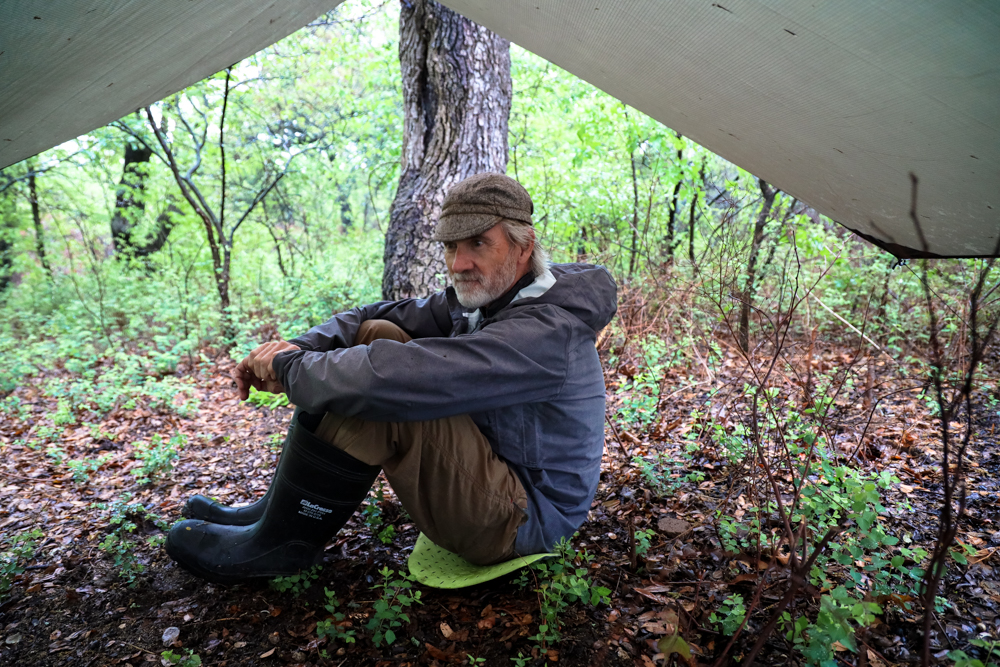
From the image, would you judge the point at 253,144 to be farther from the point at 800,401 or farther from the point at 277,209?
the point at 800,401

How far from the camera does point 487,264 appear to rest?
8.07 ft

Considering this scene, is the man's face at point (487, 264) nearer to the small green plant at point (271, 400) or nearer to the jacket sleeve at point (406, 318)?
the jacket sleeve at point (406, 318)

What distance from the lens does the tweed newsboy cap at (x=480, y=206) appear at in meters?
2.40

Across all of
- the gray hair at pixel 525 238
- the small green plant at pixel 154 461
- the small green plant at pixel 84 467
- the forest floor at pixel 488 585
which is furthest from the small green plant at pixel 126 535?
the gray hair at pixel 525 238

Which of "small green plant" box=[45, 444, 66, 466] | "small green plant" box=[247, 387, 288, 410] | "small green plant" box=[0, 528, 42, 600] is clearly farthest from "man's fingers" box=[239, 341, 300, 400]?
"small green plant" box=[45, 444, 66, 466]

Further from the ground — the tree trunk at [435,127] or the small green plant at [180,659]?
the tree trunk at [435,127]

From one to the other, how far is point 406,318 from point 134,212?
879cm

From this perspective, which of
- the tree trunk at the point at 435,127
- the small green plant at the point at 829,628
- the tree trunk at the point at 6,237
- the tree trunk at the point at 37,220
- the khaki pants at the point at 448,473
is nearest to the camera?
the small green plant at the point at 829,628

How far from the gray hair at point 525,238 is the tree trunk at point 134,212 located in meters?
9.23

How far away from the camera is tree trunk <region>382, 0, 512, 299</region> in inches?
162

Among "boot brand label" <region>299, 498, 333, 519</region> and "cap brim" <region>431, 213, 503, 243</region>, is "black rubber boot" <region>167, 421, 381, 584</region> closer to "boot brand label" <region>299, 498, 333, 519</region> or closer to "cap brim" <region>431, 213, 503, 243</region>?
"boot brand label" <region>299, 498, 333, 519</region>

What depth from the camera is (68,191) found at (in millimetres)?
10484

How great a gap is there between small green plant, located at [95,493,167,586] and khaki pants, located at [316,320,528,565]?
1.12m

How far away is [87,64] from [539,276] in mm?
1839
